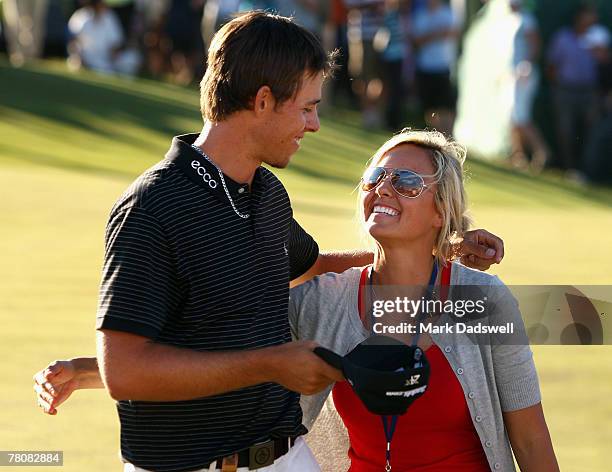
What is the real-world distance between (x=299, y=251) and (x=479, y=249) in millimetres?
565

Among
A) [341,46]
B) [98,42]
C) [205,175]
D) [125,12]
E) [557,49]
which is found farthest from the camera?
[125,12]

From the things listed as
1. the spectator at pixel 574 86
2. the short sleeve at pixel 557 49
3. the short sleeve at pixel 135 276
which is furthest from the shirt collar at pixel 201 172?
the short sleeve at pixel 557 49

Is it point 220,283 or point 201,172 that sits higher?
point 201,172

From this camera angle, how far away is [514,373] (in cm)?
398

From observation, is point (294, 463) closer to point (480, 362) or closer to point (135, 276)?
point (480, 362)

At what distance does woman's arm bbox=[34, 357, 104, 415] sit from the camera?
3826 mm

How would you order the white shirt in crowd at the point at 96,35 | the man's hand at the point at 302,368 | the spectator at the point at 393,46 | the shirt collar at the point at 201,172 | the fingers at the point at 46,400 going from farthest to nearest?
the white shirt in crowd at the point at 96,35 → the spectator at the point at 393,46 → the fingers at the point at 46,400 → the shirt collar at the point at 201,172 → the man's hand at the point at 302,368

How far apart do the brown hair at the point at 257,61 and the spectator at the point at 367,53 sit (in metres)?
14.7

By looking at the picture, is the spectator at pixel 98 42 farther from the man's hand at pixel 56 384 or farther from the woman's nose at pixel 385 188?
the man's hand at pixel 56 384

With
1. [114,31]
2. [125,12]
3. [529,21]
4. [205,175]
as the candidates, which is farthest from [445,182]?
[125,12]

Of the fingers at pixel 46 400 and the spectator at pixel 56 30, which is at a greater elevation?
the fingers at pixel 46 400

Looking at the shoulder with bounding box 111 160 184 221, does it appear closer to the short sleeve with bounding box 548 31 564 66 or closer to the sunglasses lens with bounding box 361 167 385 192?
the sunglasses lens with bounding box 361 167 385 192

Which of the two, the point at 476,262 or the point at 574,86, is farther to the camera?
the point at 574,86

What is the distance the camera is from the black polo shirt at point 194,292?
3.31m
